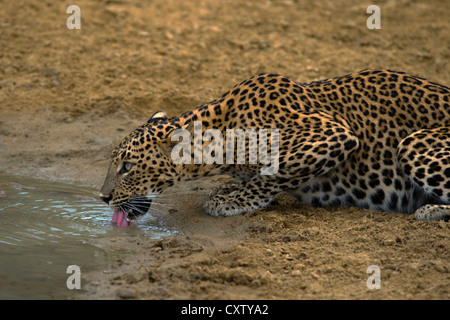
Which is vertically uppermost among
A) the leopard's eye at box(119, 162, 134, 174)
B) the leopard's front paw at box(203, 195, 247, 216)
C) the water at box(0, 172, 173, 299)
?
the leopard's eye at box(119, 162, 134, 174)

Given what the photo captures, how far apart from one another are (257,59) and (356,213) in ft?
19.8

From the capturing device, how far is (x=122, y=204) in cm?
753

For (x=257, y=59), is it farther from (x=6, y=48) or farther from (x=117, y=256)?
(x=117, y=256)

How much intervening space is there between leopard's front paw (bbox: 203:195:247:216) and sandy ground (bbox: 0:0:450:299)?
0.31ft

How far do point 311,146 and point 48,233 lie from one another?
3.02 meters

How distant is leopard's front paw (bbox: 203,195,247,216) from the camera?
7699mm

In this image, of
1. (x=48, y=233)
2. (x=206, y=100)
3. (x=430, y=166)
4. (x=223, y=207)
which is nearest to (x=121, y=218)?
(x=48, y=233)

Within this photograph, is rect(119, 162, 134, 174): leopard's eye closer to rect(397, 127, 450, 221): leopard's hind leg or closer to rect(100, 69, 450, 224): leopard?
rect(100, 69, 450, 224): leopard

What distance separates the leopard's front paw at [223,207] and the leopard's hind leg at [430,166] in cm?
190

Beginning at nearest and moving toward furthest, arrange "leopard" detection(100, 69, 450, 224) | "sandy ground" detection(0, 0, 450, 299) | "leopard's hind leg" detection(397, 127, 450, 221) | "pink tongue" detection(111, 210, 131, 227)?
"sandy ground" detection(0, 0, 450, 299)
"leopard's hind leg" detection(397, 127, 450, 221)
"leopard" detection(100, 69, 450, 224)
"pink tongue" detection(111, 210, 131, 227)

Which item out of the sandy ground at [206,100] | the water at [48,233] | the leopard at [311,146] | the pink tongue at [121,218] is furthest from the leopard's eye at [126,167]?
the sandy ground at [206,100]

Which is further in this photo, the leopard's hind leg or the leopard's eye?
the leopard's eye

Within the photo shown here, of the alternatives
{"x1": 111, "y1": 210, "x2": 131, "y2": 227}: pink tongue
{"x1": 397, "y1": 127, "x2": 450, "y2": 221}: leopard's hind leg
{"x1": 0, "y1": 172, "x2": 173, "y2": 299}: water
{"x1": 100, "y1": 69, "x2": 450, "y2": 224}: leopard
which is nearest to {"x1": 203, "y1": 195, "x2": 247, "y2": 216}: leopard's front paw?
{"x1": 100, "y1": 69, "x2": 450, "y2": 224}: leopard


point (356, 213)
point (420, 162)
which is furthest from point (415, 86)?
point (356, 213)
